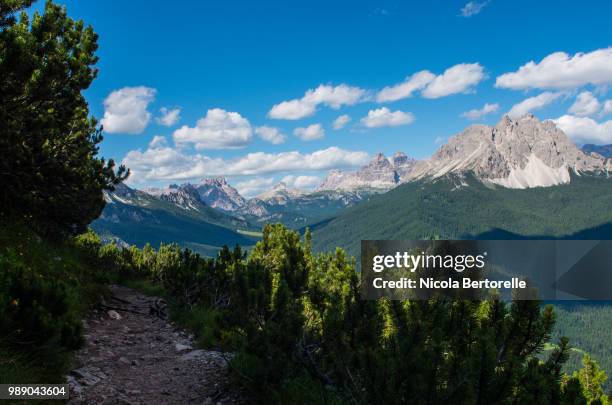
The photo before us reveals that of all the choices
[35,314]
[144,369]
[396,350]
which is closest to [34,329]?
[35,314]

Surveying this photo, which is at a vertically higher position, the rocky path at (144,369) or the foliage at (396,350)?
the foliage at (396,350)

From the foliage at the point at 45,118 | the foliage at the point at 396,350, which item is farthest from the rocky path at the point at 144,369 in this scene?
the foliage at the point at 45,118

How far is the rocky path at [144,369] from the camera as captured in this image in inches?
282

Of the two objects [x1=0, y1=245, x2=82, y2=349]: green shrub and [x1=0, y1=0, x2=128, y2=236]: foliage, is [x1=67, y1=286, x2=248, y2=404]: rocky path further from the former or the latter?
[x1=0, y1=0, x2=128, y2=236]: foliage

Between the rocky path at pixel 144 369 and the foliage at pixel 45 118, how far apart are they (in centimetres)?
530

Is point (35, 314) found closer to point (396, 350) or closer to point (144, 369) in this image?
point (144, 369)

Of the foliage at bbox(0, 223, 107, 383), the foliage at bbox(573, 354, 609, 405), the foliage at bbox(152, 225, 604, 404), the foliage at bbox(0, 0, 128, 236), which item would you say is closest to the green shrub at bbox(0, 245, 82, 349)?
the foliage at bbox(0, 223, 107, 383)

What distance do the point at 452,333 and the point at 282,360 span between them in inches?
107

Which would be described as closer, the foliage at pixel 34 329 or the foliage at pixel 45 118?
the foliage at pixel 34 329

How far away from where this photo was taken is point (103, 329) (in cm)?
1189

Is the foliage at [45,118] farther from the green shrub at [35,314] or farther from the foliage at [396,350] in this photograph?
the foliage at [396,350]

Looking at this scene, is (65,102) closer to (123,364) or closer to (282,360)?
(123,364)

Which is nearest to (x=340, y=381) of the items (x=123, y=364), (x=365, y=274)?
(x=365, y=274)

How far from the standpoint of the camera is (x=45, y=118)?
10.7 metres
